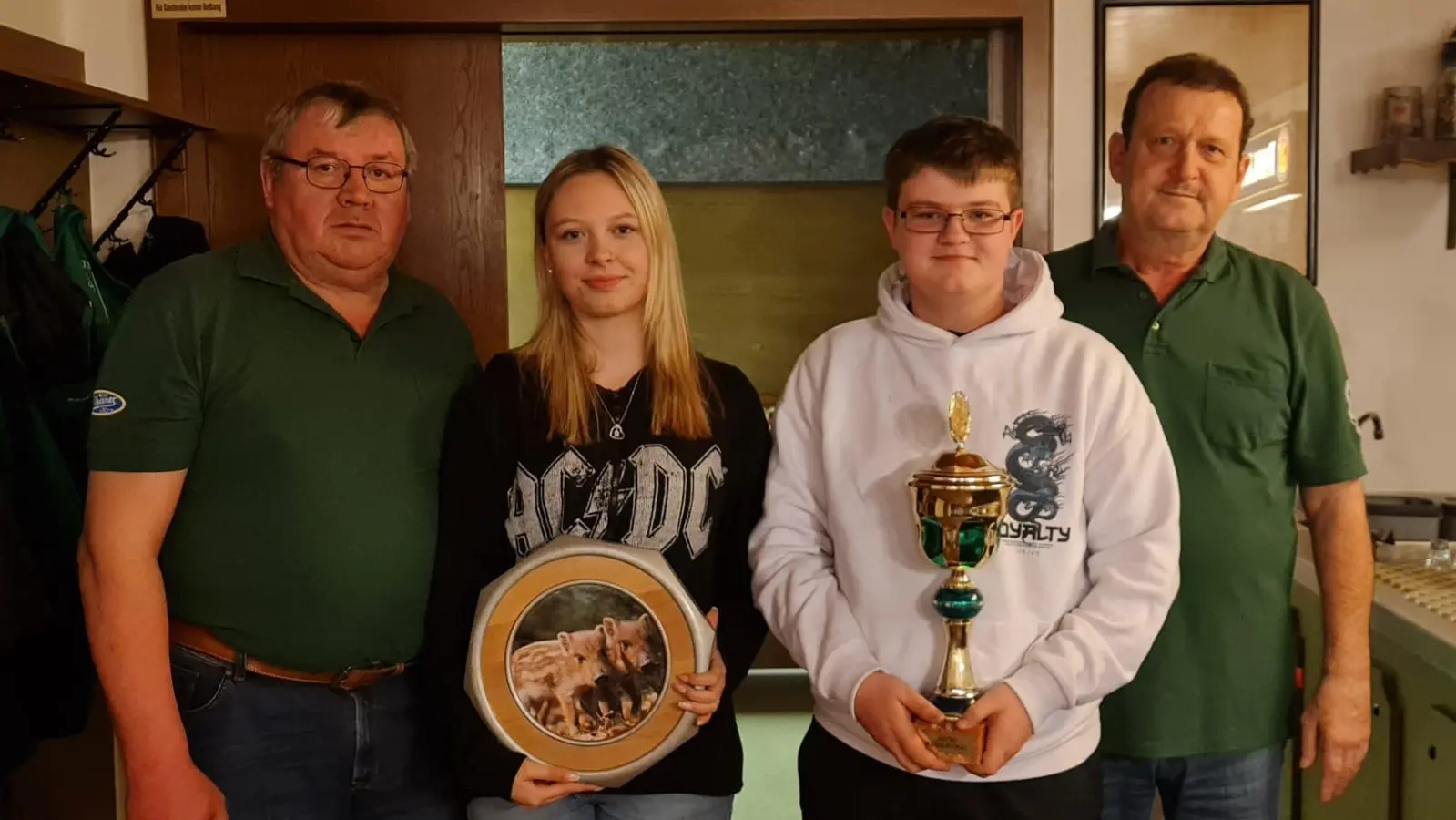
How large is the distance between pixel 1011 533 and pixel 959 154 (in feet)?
1.52

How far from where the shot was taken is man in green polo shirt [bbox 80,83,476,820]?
1.50 meters

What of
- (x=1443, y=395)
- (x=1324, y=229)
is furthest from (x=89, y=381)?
(x=1443, y=395)

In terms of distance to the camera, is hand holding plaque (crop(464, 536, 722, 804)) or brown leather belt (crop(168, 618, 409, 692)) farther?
brown leather belt (crop(168, 618, 409, 692))

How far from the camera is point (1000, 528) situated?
4.54 ft

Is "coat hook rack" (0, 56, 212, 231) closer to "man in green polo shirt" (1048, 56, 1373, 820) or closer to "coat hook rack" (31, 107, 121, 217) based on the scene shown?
"coat hook rack" (31, 107, 121, 217)

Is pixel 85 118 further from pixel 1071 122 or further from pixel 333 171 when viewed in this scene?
pixel 1071 122

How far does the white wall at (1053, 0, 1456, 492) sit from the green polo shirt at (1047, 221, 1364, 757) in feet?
3.17

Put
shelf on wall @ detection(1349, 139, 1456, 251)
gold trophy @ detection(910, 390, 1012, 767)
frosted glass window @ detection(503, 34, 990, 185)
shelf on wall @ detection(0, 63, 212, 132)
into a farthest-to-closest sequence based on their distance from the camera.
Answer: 1. frosted glass window @ detection(503, 34, 990, 185)
2. shelf on wall @ detection(1349, 139, 1456, 251)
3. shelf on wall @ detection(0, 63, 212, 132)
4. gold trophy @ detection(910, 390, 1012, 767)

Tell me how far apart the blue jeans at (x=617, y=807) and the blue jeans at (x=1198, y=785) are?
597 millimetres

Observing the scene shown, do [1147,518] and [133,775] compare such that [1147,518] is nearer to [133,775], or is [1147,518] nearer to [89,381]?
[133,775]

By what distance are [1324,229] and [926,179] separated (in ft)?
5.22

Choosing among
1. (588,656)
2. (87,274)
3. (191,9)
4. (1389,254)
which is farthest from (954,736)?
(191,9)

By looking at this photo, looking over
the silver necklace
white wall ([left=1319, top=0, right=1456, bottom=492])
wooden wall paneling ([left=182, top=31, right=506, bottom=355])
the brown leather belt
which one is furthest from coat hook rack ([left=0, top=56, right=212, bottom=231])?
white wall ([left=1319, top=0, right=1456, bottom=492])

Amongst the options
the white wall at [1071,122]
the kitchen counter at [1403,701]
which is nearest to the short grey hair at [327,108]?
the white wall at [1071,122]
